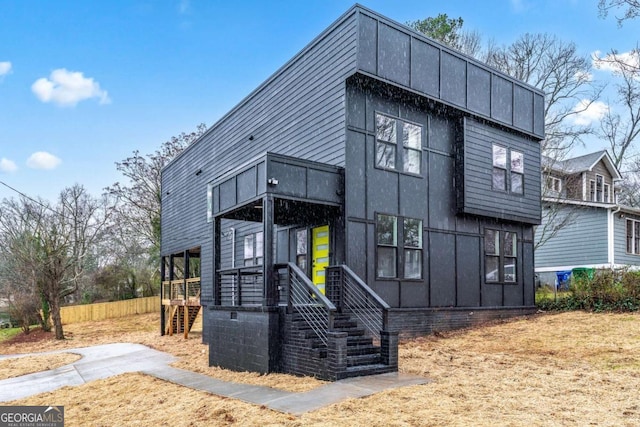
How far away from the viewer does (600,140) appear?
31469 mm

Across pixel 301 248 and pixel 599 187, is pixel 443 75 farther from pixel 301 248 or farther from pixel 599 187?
pixel 599 187

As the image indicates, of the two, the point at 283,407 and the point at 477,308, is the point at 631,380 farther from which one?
the point at 477,308

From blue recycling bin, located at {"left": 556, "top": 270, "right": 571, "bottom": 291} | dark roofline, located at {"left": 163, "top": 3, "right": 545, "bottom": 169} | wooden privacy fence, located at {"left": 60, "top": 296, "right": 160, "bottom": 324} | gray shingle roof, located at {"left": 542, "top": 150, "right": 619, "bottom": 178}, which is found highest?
dark roofline, located at {"left": 163, "top": 3, "right": 545, "bottom": 169}

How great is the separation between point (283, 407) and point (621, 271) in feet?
40.7

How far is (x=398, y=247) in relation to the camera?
12.6 meters

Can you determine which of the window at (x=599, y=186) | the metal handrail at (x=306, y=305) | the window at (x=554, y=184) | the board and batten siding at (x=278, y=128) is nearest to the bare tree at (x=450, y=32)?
the window at (x=554, y=184)

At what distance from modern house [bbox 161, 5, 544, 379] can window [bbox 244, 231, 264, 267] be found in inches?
2.1

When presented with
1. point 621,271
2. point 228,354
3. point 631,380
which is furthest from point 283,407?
point 621,271

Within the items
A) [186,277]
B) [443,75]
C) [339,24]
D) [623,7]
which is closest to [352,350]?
[339,24]

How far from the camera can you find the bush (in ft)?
47.0

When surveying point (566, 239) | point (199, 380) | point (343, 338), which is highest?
point (566, 239)

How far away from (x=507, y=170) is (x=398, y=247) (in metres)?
4.86

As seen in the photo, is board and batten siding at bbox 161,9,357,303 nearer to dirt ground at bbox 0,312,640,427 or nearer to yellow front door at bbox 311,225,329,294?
yellow front door at bbox 311,225,329,294

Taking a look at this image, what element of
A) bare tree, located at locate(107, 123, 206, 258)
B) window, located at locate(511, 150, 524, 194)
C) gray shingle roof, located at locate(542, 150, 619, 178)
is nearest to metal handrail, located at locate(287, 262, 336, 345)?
window, located at locate(511, 150, 524, 194)
